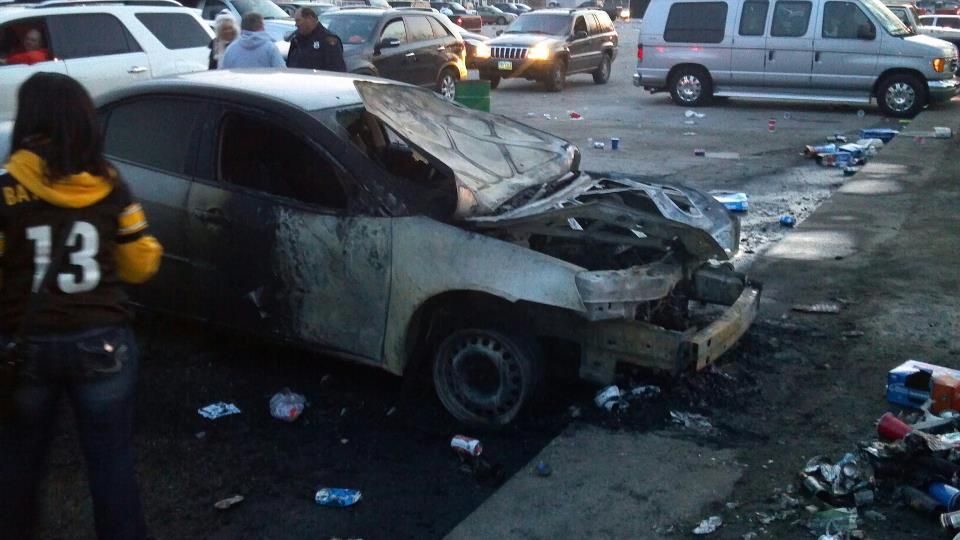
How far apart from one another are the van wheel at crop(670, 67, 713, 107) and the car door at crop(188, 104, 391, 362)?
15479 mm

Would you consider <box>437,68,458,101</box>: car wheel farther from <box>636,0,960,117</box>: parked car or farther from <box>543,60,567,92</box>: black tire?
<box>636,0,960,117</box>: parked car

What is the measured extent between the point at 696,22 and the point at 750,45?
3.78ft

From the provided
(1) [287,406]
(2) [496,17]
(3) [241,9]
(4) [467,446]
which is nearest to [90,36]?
(1) [287,406]

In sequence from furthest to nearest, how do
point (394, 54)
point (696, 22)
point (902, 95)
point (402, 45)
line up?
1. point (696, 22)
2. point (902, 95)
3. point (402, 45)
4. point (394, 54)

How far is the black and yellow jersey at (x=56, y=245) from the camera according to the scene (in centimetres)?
318

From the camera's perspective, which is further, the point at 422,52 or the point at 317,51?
the point at 422,52

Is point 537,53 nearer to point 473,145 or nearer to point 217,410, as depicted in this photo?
point 473,145

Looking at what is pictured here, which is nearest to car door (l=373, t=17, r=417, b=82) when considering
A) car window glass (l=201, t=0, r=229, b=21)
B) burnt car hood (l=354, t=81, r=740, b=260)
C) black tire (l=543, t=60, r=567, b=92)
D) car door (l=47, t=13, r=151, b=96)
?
car window glass (l=201, t=0, r=229, b=21)

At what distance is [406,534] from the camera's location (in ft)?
14.1

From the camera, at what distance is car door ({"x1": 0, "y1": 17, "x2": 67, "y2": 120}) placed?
10.8m

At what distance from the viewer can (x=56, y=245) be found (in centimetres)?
320

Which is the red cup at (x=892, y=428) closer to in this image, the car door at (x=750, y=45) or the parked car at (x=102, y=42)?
the parked car at (x=102, y=42)

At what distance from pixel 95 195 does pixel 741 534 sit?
2.72 meters

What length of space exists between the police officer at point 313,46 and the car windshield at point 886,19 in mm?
11754
